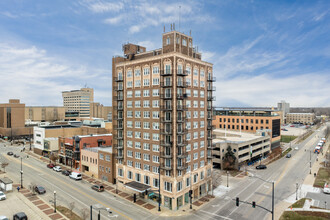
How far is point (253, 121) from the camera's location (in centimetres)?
11206

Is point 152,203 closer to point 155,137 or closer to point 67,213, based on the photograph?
point 155,137

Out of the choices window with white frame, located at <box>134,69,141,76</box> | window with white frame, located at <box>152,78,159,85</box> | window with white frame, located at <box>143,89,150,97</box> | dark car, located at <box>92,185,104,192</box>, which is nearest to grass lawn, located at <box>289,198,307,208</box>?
window with white frame, located at <box>152,78,159,85</box>

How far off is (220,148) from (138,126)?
121 ft

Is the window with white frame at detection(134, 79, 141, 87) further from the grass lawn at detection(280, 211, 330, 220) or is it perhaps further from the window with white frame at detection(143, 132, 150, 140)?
the grass lawn at detection(280, 211, 330, 220)

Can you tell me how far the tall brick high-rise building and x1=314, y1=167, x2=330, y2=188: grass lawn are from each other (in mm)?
32750

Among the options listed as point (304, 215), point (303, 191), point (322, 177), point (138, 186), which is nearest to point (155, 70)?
point (138, 186)

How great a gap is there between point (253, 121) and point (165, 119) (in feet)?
264

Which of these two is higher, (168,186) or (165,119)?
(165,119)

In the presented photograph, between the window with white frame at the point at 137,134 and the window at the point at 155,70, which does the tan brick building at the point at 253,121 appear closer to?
the window with white frame at the point at 137,134

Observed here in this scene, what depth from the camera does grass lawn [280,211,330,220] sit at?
1598 inches

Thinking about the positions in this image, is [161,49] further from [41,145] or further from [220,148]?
[41,145]

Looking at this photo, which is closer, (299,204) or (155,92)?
(299,204)

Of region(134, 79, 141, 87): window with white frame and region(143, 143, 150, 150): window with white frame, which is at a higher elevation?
region(134, 79, 141, 87): window with white frame

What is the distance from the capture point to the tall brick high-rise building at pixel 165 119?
45344 millimetres
